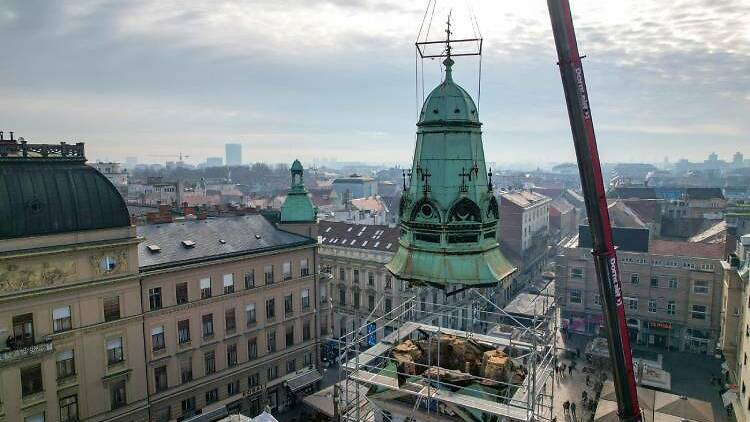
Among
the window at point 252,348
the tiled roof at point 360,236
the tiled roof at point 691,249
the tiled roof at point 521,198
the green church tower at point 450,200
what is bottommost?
the window at point 252,348

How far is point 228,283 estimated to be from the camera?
4484cm

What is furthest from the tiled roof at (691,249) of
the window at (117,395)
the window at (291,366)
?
the window at (117,395)

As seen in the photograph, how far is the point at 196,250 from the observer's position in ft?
144

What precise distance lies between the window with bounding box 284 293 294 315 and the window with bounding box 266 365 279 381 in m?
5.25

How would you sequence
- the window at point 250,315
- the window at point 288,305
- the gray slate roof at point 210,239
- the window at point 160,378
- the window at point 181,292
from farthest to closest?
the window at point 288,305, the window at point 250,315, the gray slate roof at point 210,239, the window at point 181,292, the window at point 160,378

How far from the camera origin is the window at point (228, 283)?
44.6 metres

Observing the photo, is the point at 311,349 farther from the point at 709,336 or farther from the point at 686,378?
the point at 709,336

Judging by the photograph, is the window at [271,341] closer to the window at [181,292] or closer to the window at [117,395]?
the window at [181,292]

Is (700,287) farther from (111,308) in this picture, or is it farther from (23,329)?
(23,329)

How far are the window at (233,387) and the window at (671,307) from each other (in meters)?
52.5

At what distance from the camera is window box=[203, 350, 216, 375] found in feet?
142

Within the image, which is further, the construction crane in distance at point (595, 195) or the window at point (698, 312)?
the window at point (698, 312)

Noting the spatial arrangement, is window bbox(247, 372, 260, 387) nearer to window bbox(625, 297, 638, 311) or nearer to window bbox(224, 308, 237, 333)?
window bbox(224, 308, 237, 333)

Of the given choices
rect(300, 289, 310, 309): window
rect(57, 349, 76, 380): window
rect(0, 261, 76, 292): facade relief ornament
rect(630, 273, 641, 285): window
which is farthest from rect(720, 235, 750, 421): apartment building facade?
rect(0, 261, 76, 292): facade relief ornament
